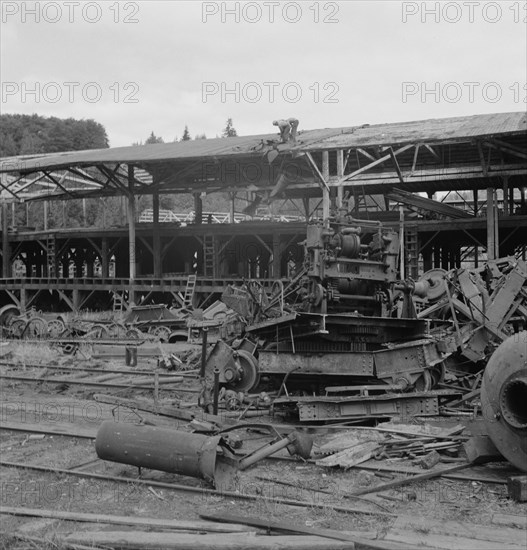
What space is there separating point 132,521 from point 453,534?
2.81 m

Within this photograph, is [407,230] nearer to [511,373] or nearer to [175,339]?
[175,339]

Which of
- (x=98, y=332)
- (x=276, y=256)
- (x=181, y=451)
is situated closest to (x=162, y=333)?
(x=98, y=332)

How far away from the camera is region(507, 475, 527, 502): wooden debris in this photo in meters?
6.17

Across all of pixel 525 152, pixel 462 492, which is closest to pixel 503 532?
pixel 462 492

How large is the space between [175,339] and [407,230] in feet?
30.8

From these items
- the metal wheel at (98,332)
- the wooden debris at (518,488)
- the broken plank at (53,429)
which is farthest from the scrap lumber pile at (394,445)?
the metal wheel at (98,332)

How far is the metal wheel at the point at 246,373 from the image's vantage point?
10.8 meters

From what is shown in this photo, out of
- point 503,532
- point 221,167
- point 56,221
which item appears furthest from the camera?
point 56,221

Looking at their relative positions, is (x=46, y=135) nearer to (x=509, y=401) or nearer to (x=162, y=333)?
(x=162, y=333)

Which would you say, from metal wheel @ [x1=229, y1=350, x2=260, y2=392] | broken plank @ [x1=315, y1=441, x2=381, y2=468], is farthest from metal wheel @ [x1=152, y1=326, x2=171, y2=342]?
broken plank @ [x1=315, y1=441, x2=381, y2=468]

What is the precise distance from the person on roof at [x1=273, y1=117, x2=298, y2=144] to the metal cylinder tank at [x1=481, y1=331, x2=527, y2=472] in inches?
636

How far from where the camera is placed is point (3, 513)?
6359 mm

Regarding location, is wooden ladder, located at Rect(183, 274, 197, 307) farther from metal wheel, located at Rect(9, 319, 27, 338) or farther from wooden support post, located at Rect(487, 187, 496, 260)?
wooden support post, located at Rect(487, 187, 496, 260)

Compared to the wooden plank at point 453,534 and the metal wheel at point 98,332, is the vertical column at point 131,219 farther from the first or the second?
the wooden plank at point 453,534
